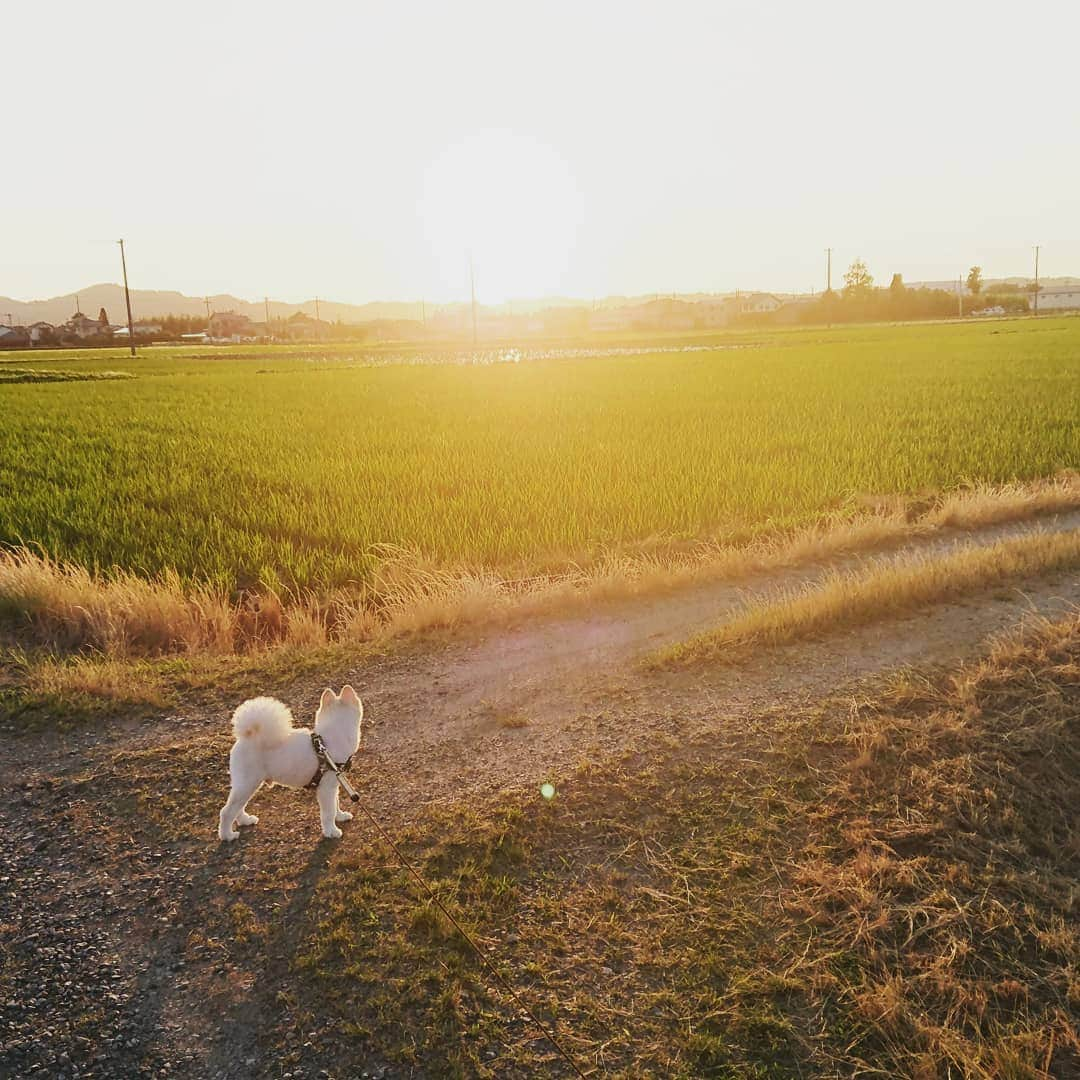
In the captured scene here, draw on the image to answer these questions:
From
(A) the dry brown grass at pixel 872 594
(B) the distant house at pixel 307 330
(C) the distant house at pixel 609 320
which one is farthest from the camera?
(C) the distant house at pixel 609 320

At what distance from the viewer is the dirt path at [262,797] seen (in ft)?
9.44

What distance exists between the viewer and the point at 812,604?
20.0 feet

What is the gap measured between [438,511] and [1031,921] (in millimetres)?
7232

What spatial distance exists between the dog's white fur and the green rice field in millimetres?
4053

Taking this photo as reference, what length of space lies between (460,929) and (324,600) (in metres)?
4.41

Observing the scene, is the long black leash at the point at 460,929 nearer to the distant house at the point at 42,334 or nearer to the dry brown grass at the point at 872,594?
the dry brown grass at the point at 872,594

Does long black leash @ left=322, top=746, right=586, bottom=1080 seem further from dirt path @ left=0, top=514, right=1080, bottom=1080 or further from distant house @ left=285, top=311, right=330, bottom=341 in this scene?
distant house @ left=285, top=311, right=330, bottom=341

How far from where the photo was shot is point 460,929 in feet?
10.5

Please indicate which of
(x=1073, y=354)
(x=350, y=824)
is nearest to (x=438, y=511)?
(x=350, y=824)

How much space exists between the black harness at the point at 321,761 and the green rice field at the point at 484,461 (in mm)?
4077

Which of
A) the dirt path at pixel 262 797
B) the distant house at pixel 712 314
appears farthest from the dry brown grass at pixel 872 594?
the distant house at pixel 712 314

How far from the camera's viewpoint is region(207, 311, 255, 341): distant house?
297 feet

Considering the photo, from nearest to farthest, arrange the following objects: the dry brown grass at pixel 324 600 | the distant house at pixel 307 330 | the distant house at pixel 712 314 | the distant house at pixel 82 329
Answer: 1. the dry brown grass at pixel 324 600
2. the distant house at pixel 82 329
3. the distant house at pixel 307 330
4. the distant house at pixel 712 314

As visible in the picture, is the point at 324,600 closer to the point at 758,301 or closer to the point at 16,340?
the point at 16,340
